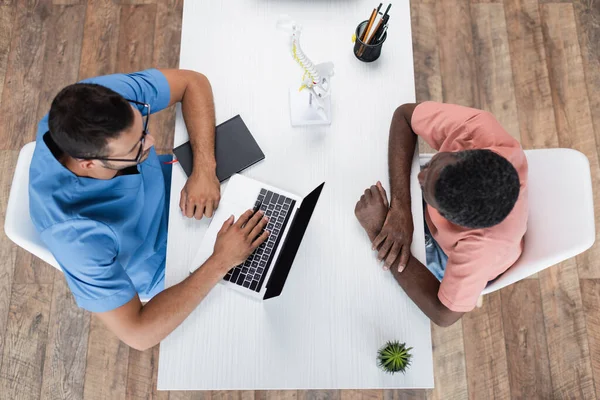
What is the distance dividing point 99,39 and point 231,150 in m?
1.38

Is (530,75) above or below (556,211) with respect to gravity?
above

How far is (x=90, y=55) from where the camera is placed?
2.21 m

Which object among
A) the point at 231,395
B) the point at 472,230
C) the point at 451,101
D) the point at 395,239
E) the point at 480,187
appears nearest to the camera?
the point at 480,187

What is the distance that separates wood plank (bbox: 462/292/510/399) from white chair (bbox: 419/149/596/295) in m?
0.80

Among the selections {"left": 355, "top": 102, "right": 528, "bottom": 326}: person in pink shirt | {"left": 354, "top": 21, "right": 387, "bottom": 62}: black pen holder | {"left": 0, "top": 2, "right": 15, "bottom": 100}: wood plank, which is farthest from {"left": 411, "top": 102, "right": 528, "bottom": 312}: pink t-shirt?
{"left": 0, "top": 2, "right": 15, "bottom": 100}: wood plank

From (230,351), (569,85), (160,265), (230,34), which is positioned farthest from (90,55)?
(569,85)

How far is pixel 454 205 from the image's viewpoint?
1.01 meters

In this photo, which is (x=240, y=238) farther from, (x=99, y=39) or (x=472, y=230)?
(x=99, y=39)

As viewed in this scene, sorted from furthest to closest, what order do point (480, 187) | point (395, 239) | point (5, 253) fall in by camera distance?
point (5, 253)
point (395, 239)
point (480, 187)

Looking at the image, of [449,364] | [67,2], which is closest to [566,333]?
[449,364]

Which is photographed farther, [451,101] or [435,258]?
[451,101]

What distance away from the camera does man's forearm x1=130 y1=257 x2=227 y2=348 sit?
116cm

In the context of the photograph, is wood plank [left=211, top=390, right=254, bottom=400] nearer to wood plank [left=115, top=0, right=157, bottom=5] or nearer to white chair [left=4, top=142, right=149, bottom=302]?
white chair [left=4, top=142, right=149, bottom=302]

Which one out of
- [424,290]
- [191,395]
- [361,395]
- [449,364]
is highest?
[424,290]
